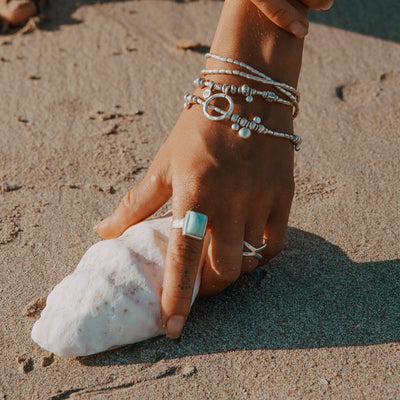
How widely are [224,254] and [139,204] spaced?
0.40 m

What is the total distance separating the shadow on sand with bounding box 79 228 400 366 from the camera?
1.95 meters

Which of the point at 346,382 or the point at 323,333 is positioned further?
the point at 323,333

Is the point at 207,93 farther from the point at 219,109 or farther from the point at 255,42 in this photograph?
the point at 255,42

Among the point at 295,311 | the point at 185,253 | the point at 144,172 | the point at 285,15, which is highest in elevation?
the point at 285,15

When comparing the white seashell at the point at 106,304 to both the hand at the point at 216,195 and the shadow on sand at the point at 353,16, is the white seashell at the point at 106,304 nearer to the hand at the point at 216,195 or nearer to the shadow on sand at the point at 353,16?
the hand at the point at 216,195

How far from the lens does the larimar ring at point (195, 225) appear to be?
6.10ft

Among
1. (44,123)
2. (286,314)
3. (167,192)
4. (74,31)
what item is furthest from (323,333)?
(74,31)

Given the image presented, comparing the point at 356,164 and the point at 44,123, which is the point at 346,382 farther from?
the point at 44,123

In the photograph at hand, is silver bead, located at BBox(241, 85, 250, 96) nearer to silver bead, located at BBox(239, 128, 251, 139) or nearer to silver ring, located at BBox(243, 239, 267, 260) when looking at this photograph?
silver bead, located at BBox(239, 128, 251, 139)

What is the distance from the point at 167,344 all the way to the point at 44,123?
1709mm

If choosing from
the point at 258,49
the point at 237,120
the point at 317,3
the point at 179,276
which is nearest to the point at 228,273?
the point at 179,276

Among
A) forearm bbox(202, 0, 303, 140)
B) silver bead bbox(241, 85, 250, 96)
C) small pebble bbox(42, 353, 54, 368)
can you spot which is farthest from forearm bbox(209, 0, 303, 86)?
small pebble bbox(42, 353, 54, 368)

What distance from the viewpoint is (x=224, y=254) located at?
197 cm

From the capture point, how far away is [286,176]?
6.79 feet
